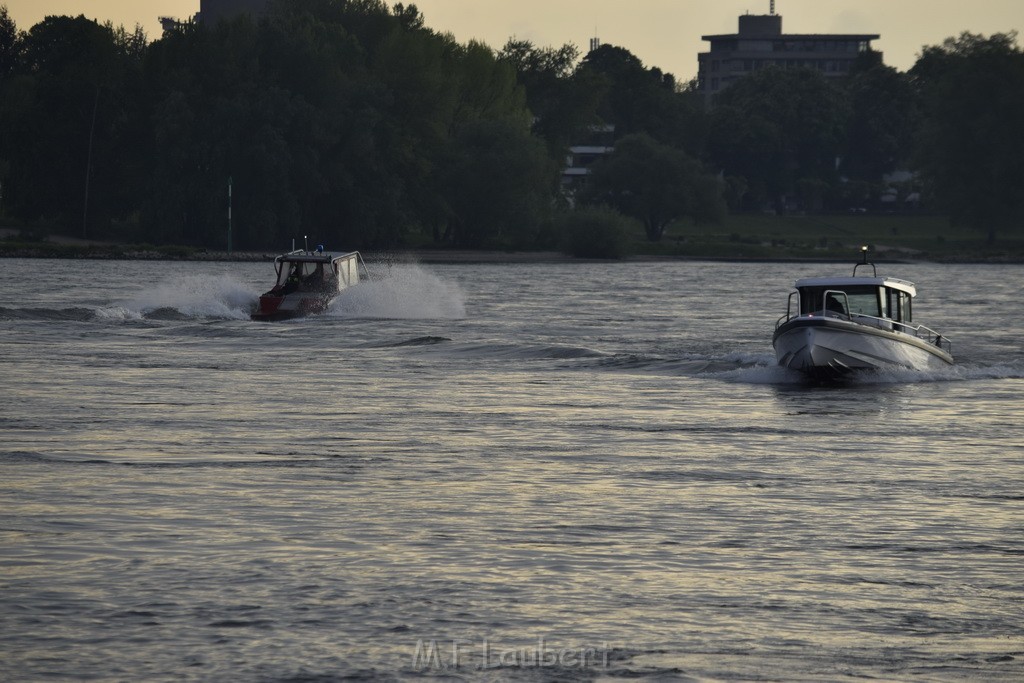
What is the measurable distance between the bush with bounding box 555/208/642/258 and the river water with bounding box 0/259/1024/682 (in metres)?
91.1

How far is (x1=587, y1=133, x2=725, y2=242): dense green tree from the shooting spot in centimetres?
14225

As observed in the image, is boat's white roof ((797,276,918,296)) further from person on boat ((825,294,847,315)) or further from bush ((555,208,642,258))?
bush ((555,208,642,258))

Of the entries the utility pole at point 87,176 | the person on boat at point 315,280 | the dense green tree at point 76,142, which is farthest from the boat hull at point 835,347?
the dense green tree at point 76,142

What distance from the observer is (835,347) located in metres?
32.8

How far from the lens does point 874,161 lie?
19712 centimetres

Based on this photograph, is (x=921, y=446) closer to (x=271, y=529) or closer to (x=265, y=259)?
(x=271, y=529)

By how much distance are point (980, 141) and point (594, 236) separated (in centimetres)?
4312

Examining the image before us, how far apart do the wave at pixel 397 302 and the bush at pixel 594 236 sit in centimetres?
6483

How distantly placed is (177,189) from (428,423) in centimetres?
9667

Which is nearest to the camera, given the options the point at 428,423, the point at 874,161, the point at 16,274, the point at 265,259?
the point at 428,423

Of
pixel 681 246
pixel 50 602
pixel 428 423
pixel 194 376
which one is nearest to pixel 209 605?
pixel 50 602

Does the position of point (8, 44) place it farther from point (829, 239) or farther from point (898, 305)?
point (898, 305)

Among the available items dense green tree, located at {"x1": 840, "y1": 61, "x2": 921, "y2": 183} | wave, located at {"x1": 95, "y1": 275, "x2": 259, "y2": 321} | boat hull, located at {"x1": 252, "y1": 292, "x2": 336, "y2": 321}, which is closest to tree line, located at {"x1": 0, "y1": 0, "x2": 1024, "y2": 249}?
dense green tree, located at {"x1": 840, "y1": 61, "x2": 921, "y2": 183}

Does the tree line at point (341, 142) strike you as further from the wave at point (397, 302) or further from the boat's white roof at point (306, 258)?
the boat's white roof at point (306, 258)
